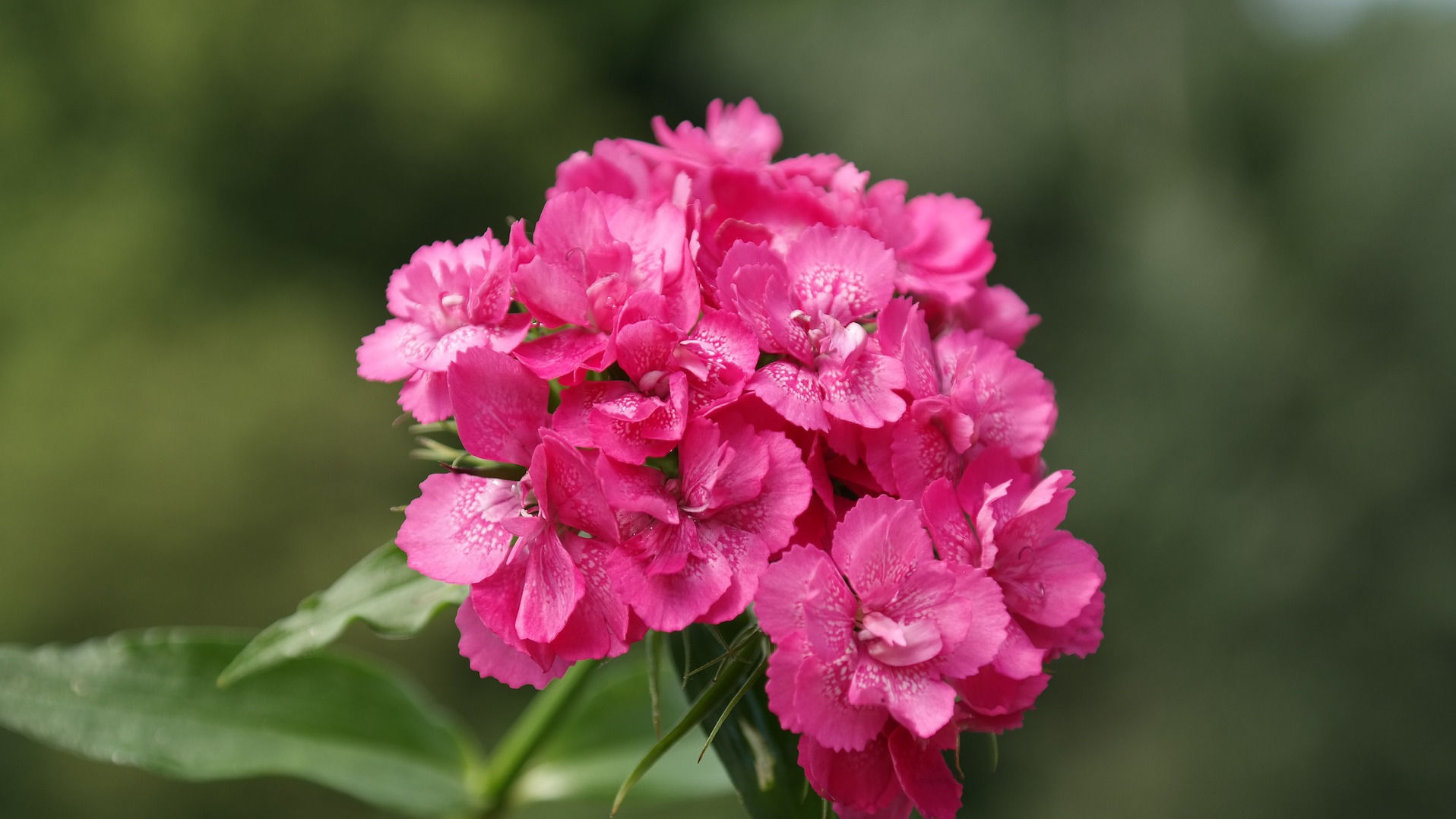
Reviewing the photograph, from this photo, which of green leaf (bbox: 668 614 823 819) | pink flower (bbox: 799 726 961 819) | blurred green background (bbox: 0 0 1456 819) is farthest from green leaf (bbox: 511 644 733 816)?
blurred green background (bbox: 0 0 1456 819)

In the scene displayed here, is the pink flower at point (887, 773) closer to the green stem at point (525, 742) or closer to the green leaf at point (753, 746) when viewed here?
the green leaf at point (753, 746)

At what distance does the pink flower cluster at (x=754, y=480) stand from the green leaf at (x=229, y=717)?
1.78ft

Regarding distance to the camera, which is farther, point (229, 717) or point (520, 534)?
point (229, 717)

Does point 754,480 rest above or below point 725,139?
below

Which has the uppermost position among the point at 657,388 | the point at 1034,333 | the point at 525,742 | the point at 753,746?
the point at 657,388

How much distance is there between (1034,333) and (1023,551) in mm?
2754

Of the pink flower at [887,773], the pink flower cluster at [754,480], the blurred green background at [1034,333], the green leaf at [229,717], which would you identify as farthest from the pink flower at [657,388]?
the blurred green background at [1034,333]

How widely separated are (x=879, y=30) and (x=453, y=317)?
284 centimetres

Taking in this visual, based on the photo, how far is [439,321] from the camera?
2.20 feet

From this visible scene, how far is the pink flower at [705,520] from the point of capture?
579mm

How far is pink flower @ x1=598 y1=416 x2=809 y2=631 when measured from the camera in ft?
1.90

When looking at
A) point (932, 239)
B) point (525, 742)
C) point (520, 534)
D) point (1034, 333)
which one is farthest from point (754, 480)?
point (1034, 333)

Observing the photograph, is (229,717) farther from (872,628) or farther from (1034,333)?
(1034,333)

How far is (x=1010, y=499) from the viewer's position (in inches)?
26.1
